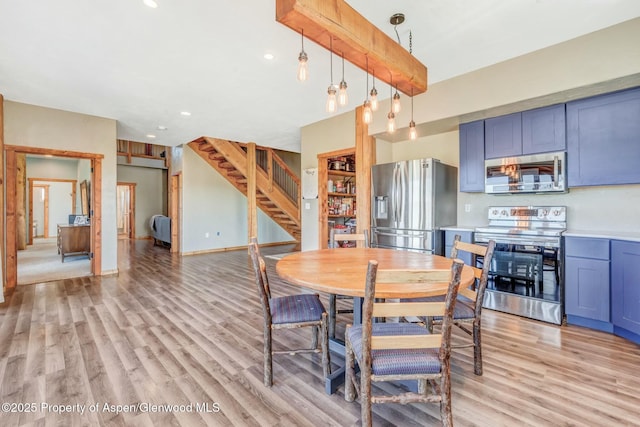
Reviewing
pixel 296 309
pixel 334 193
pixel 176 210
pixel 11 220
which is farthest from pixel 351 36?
pixel 176 210

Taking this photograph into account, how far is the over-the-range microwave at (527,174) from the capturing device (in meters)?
2.94

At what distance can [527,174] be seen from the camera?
10.3ft

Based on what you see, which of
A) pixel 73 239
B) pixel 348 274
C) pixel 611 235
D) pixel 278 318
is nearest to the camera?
pixel 348 274

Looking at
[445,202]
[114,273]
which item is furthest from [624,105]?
[114,273]

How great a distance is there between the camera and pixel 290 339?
2514 millimetres

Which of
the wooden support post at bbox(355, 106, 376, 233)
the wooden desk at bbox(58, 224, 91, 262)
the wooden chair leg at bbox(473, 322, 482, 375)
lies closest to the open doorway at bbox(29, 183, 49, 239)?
the wooden desk at bbox(58, 224, 91, 262)

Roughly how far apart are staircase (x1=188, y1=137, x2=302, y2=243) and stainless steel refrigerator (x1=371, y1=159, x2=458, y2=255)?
3.52m

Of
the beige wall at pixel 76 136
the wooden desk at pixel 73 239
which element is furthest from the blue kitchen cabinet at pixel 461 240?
the wooden desk at pixel 73 239

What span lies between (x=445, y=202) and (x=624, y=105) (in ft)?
5.93

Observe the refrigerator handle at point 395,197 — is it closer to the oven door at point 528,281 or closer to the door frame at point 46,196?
the oven door at point 528,281

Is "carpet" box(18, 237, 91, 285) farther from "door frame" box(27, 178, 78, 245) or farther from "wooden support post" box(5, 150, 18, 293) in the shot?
"door frame" box(27, 178, 78, 245)

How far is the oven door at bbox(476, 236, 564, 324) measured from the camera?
2779 mm

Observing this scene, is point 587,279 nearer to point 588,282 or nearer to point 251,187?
point 588,282

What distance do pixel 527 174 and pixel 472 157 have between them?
0.62 meters
